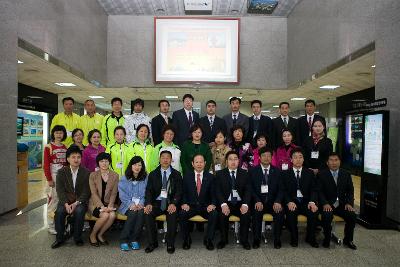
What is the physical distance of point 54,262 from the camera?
374 cm

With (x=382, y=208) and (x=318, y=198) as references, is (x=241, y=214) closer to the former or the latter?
(x=318, y=198)

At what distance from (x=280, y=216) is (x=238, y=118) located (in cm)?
201

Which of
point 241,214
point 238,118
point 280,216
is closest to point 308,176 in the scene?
point 280,216

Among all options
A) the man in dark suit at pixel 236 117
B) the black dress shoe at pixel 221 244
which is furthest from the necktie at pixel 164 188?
the man in dark suit at pixel 236 117

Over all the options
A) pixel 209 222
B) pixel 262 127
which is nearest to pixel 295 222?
pixel 209 222

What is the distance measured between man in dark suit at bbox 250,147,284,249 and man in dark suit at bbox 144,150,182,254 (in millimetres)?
982

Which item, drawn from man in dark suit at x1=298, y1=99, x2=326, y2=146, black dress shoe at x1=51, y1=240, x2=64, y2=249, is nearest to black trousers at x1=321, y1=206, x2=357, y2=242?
man in dark suit at x1=298, y1=99, x2=326, y2=146

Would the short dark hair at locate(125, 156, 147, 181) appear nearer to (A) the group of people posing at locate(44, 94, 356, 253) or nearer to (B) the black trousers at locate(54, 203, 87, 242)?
(A) the group of people posing at locate(44, 94, 356, 253)

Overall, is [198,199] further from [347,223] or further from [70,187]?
[347,223]

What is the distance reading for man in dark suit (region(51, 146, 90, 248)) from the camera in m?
4.29

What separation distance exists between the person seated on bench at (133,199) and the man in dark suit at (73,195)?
471 millimetres

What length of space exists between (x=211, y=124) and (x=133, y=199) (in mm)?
1954

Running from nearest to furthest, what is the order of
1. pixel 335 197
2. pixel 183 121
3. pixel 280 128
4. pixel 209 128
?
pixel 335 197 → pixel 209 128 → pixel 183 121 → pixel 280 128

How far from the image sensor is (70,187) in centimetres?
449
